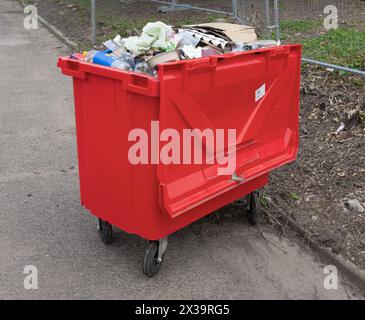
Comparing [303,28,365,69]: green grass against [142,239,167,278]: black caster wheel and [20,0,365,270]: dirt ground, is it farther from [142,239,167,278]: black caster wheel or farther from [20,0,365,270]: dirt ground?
[142,239,167,278]: black caster wheel

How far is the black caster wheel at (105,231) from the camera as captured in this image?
3.75 meters

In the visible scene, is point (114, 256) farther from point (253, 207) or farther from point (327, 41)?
point (327, 41)

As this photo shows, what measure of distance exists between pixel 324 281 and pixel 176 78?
1.65 m

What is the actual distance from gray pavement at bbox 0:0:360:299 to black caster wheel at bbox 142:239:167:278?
6cm

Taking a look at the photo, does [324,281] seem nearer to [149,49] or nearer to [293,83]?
[293,83]

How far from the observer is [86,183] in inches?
141

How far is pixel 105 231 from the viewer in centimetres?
378

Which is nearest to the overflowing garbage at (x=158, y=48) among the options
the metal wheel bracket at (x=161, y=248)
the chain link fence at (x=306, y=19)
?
the metal wheel bracket at (x=161, y=248)

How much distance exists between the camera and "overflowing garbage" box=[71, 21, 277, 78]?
10.3 ft

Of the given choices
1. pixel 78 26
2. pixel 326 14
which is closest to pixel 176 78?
pixel 326 14

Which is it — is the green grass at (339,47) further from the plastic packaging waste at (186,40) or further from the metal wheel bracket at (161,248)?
the metal wheel bracket at (161,248)

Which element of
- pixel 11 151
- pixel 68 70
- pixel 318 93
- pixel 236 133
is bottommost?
pixel 11 151

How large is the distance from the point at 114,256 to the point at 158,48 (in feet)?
4.79

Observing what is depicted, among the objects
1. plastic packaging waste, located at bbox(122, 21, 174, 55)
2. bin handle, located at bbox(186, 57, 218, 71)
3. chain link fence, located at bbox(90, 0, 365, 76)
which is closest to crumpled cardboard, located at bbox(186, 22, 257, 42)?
plastic packaging waste, located at bbox(122, 21, 174, 55)
